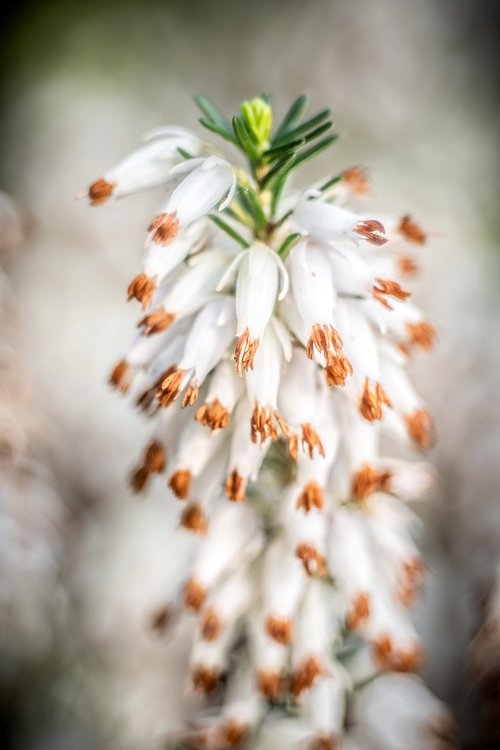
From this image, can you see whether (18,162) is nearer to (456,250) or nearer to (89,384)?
(89,384)

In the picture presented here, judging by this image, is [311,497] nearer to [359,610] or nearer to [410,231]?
[359,610]

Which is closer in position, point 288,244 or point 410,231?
point 288,244

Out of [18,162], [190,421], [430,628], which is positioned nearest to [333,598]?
[190,421]

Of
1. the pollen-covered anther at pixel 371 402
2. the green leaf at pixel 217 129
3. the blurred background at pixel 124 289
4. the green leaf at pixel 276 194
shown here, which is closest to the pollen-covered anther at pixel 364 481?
the pollen-covered anther at pixel 371 402

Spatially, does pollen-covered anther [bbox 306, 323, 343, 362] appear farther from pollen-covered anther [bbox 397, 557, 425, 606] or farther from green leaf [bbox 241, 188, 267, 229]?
pollen-covered anther [bbox 397, 557, 425, 606]

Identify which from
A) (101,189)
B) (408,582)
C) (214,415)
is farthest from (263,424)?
(408,582)

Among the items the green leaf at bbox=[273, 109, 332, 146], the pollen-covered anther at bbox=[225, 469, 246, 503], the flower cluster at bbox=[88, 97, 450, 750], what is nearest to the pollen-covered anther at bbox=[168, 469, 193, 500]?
the flower cluster at bbox=[88, 97, 450, 750]

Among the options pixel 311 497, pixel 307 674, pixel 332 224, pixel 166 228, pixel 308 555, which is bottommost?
pixel 307 674

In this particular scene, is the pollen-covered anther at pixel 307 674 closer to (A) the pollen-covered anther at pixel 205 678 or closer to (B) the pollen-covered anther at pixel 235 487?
(A) the pollen-covered anther at pixel 205 678
